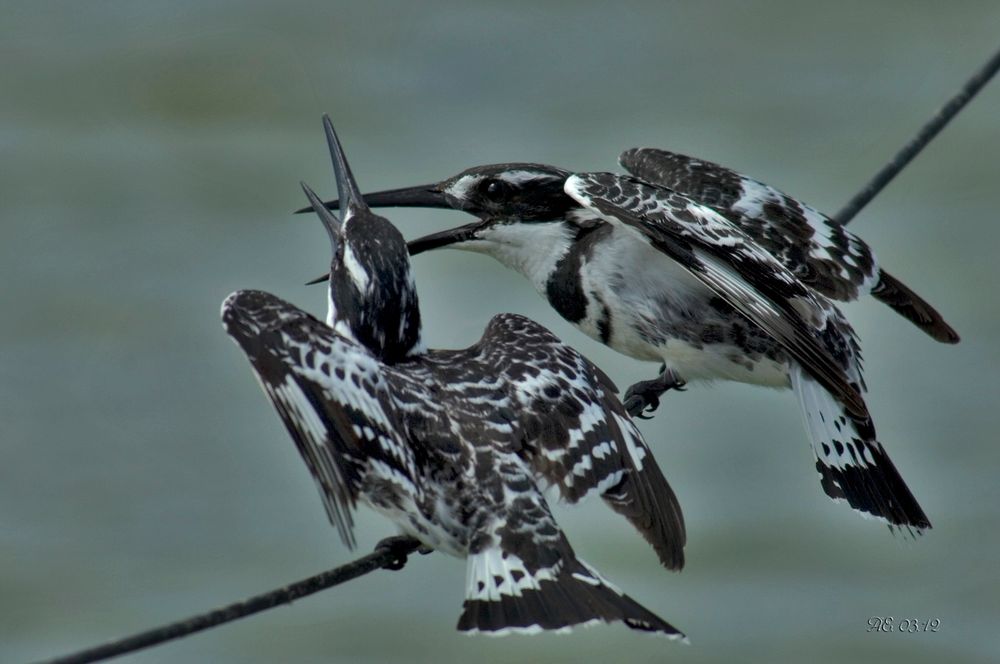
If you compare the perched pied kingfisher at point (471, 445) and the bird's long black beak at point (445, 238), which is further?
the bird's long black beak at point (445, 238)

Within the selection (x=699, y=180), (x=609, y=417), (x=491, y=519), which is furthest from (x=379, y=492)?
(x=699, y=180)

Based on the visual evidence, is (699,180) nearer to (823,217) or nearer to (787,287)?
(823,217)

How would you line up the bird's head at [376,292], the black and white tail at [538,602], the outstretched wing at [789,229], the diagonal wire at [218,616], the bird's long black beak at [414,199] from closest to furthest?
1. the diagonal wire at [218,616]
2. the black and white tail at [538,602]
3. the bird's head at [376,292]
4. the outstretched wing at [789,229]
5. the bird's long black beak at [414,199]

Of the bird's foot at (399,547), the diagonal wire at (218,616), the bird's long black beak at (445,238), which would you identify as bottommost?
the diagonal wire at (218,616)

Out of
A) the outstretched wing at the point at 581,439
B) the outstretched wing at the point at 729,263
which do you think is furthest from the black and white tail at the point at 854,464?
the outstretched wing at the point at 581,439

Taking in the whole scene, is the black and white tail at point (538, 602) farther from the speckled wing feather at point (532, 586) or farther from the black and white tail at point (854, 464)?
the black and white tail at point (854, 464)

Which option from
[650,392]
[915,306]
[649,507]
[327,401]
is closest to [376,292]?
[327,401]
